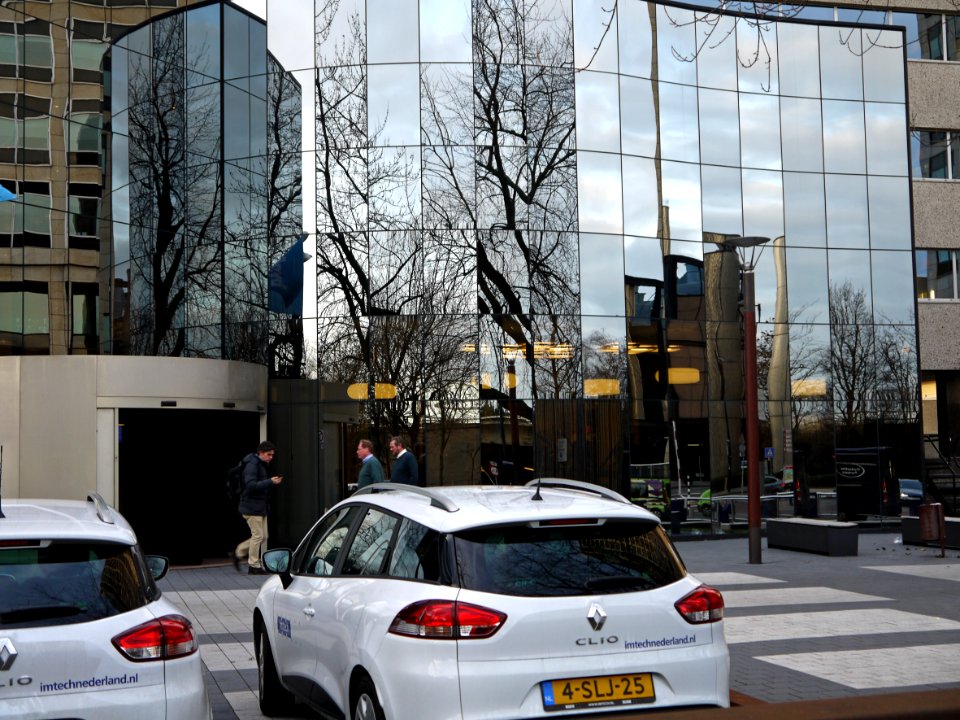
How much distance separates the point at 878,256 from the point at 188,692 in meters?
24.5

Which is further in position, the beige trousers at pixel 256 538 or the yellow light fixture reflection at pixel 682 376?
the yellow light fixture reflection at pixel 682 376

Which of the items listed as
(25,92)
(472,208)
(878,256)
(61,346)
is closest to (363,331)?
(472,208)

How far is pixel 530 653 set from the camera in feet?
17.1

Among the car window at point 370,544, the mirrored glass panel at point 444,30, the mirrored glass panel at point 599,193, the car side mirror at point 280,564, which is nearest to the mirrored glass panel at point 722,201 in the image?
the mirrored glass panel at point 599,193

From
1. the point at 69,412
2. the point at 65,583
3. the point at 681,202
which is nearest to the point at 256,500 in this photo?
the point at 69,412

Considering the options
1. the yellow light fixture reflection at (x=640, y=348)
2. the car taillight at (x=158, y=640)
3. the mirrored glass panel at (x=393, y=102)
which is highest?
the mirrored glass panel at (x=393, y=102)

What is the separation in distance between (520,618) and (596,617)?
0.35 m

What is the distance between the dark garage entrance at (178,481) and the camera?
1928cm

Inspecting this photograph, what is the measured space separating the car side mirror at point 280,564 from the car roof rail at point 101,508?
117 cm

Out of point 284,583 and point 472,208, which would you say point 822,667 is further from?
point 472,208

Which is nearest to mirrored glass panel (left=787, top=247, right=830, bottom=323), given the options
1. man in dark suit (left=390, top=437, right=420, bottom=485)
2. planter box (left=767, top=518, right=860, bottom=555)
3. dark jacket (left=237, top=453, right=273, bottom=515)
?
planter box (left=767, top=518, right=860, bottom=555)

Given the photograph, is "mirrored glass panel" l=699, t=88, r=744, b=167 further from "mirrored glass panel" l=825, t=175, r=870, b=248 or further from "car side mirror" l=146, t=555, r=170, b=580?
"car side mirror" l=146, t=555, r=170, b=580

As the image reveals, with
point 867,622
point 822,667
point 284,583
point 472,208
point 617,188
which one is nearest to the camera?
point 284,583

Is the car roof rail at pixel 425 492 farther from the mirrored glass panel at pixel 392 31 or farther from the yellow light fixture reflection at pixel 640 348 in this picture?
the yellow light fixture reflection at pixel 640 348
